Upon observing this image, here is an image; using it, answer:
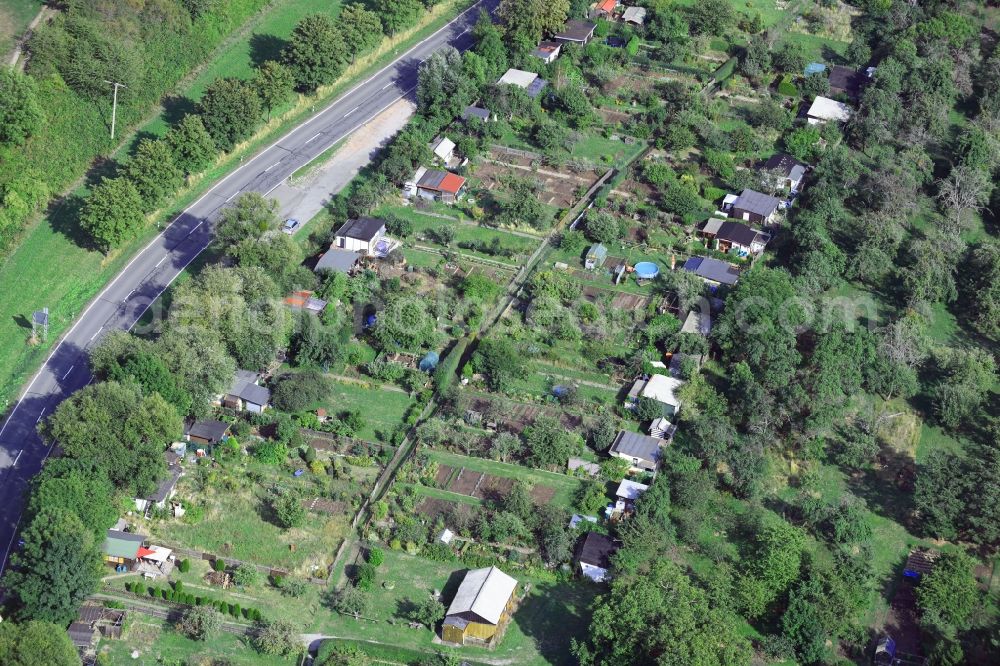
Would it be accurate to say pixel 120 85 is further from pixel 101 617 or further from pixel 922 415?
pixel 922 415

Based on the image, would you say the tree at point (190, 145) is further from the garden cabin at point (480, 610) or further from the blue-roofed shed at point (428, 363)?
the garden cabin at point (480, 610)

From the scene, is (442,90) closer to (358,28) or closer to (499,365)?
(358,28)

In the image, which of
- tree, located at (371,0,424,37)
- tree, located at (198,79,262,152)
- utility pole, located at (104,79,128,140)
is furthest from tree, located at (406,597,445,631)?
tree, located at (371,0,424,37)

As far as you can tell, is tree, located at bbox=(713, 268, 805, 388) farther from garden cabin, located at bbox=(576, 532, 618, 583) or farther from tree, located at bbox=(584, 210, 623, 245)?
garden cabin, located at bbox=(576, 532, 618, 583)

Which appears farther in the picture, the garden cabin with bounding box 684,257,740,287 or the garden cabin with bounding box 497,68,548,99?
the garden cabin with bounding box 497,68,548,99

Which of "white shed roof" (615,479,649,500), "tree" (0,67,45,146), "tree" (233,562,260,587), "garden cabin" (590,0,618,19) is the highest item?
"tree" (0,67,45,146)

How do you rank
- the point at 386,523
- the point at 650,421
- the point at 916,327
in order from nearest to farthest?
the point at 386,523
the point at 650,421
the point at 916,327

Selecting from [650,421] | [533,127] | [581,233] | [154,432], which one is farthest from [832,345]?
[154,432]
